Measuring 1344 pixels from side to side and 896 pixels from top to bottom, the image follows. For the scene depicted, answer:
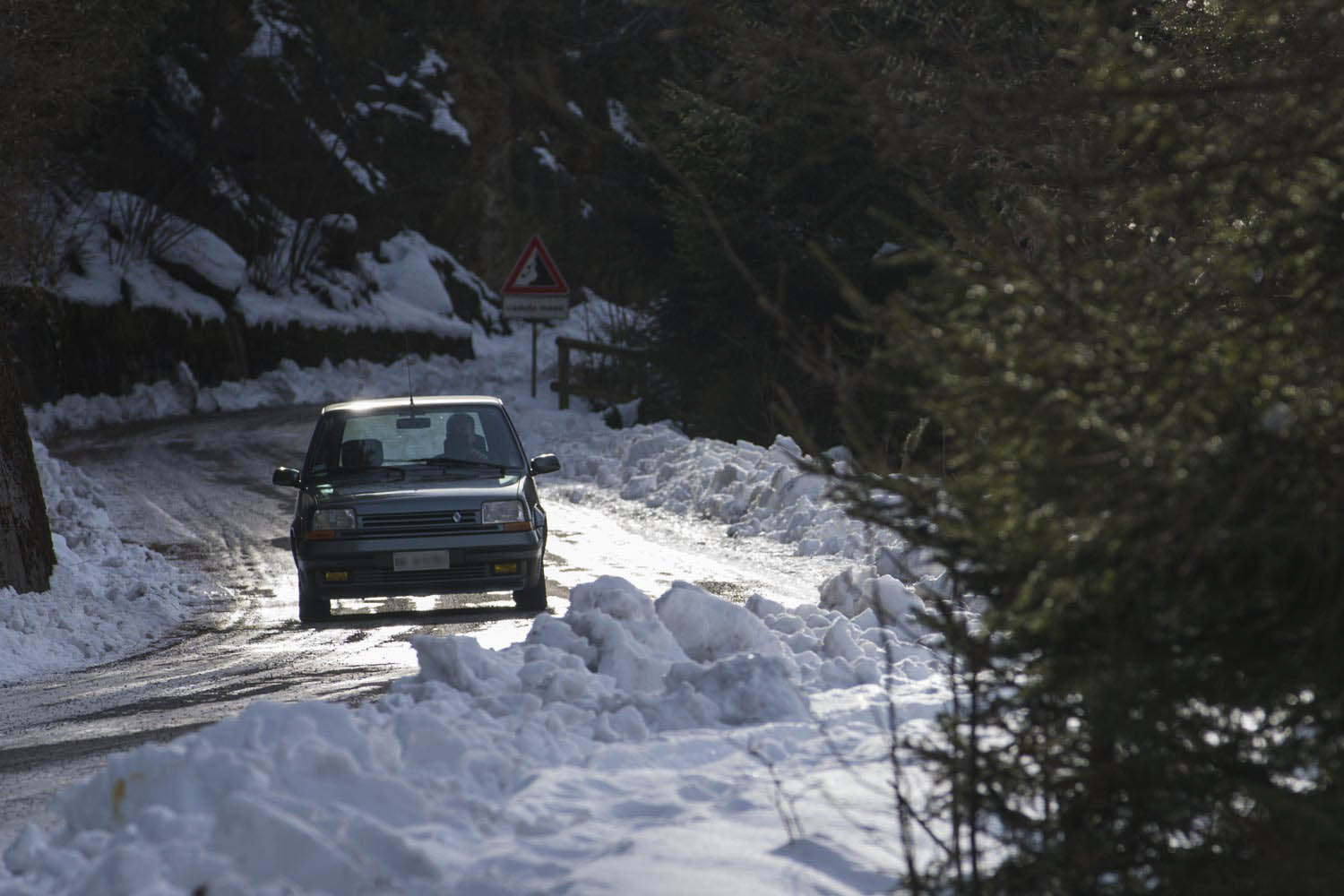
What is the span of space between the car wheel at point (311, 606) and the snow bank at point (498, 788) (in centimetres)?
495

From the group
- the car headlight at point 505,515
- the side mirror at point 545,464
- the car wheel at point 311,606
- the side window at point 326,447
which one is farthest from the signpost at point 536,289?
the car headlight at point 505,515

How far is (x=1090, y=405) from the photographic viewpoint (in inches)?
135

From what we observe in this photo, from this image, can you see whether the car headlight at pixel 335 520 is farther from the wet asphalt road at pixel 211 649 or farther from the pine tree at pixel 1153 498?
the pine tree at pixel 1153 498

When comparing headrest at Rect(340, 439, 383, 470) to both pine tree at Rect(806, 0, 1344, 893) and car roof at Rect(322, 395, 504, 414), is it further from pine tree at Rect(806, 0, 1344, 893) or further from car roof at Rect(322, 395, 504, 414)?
pine tree at Rect(806, 0, 1344, 893)

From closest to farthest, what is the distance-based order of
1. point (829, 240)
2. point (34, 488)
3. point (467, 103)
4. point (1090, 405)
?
point (1090, 405), point (34, 488), point (829, 240), point (467, 103)

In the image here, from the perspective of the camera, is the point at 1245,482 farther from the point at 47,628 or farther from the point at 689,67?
the point at 689,67

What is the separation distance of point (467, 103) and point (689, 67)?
115 feet

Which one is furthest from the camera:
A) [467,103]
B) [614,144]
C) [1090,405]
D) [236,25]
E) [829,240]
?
[467,103]

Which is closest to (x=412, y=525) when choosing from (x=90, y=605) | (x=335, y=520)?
(x=335, y=520)

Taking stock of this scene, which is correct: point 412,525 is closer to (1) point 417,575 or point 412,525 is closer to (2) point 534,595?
(1) point 417,575

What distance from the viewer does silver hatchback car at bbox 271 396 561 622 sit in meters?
11.1

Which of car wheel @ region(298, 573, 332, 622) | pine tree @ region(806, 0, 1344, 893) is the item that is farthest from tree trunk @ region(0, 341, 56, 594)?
pine tree @ region(806, 0, 1344, 893)

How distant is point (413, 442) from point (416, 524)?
0.97 m

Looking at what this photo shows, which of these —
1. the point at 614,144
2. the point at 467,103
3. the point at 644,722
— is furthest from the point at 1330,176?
the point at 467,103
